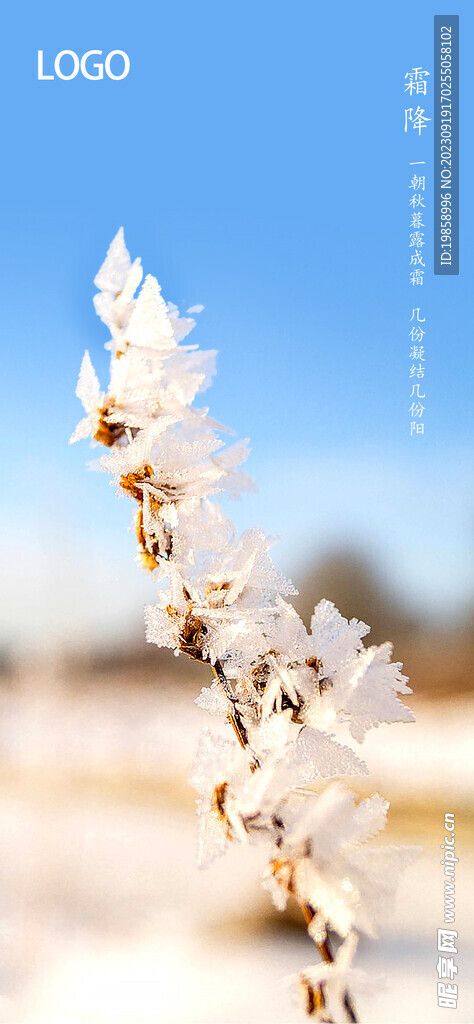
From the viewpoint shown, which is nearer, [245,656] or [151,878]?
[245,656]

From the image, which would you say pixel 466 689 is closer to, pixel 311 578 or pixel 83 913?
pixel 311 578

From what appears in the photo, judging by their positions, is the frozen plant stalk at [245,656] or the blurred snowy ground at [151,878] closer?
the frozen plant stalk at [245,656]

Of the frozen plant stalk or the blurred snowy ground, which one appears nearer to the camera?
the frozen plant stalk

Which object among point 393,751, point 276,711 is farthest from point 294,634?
point 393,751
